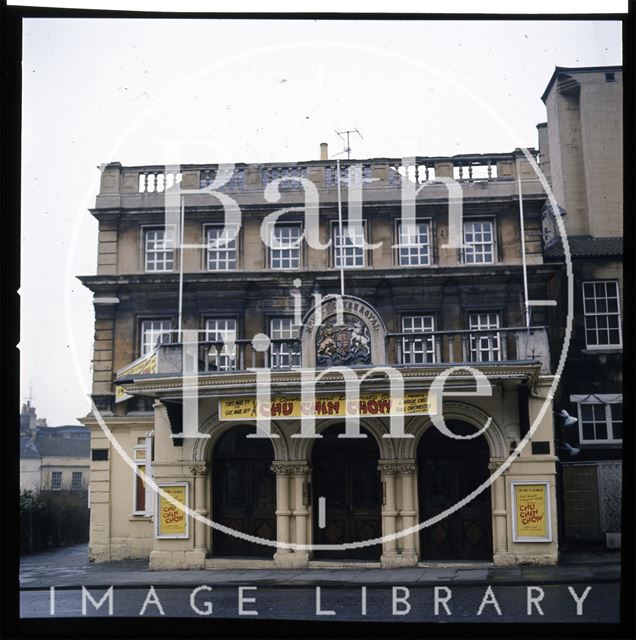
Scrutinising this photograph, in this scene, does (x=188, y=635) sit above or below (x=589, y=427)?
below

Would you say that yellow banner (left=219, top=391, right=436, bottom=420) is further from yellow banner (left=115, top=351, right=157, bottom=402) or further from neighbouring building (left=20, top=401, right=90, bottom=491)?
neighbouring building (left=20, top=401, right=90, bottom=491)

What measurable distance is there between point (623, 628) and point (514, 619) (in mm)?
1958

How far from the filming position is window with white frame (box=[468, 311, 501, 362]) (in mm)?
23375

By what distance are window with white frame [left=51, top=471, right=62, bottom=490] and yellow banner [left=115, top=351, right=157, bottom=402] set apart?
7.72ft

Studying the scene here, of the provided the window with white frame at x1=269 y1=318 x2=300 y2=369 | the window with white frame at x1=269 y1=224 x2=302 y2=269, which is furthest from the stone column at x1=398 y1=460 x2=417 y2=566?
the window with white frame at x1=269 y1=224 x2=302 y2=269

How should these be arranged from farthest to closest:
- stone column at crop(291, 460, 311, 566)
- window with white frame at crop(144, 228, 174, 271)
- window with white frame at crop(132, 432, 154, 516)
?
window with white frame at crop(144, 228, 174, 271) < window with white frame at crop(132, 432, 154, 516) < stone column at crop(291, 460, 311, 566)

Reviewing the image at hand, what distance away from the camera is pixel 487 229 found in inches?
974

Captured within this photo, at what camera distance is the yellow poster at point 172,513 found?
69.9 feet

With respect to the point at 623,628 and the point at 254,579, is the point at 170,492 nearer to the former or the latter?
the point at 254,579

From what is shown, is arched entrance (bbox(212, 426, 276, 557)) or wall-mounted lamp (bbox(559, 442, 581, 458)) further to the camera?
wall-mounted lamp (bbox(559, 442, 581, 458))

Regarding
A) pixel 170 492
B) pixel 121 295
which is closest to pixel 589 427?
pixel 170 492

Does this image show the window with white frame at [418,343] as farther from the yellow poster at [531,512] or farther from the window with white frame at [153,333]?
the window with white frame at [153,333]

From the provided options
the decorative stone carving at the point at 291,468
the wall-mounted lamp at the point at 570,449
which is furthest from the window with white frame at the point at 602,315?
the decorative stone carving at the point at 291,468

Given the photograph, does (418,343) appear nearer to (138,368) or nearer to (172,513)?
(138,368)
